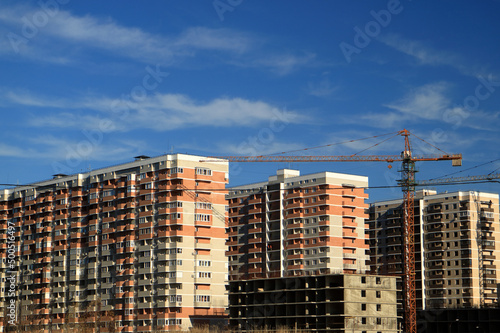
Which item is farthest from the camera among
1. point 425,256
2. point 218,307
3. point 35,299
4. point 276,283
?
point 425,256

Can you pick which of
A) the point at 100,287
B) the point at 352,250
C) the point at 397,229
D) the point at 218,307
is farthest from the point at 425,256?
the point at 100,287

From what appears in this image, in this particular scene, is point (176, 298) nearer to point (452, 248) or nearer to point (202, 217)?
point (202, 217)

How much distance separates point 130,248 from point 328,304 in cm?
4150

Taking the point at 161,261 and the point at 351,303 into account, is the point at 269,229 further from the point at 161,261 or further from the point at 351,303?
the point at 351,303

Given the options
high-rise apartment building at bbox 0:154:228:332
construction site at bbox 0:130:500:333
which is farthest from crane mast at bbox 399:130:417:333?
high-rise apartment building at bbox 0:154:228:332

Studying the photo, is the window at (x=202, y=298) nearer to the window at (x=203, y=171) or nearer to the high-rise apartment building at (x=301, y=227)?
the high-rise apartment building at (x=301, y=227)

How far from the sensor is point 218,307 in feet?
393

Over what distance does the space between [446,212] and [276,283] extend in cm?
6822

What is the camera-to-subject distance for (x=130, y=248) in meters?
125

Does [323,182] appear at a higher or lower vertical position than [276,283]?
higher

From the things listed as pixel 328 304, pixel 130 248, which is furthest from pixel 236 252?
pixel 328 304

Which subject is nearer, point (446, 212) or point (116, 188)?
point (116, 188)

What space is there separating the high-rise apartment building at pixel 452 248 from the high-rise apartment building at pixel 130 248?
56666 mm

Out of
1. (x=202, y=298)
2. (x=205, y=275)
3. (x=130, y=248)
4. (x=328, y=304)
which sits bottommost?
(x=328, y=304)
